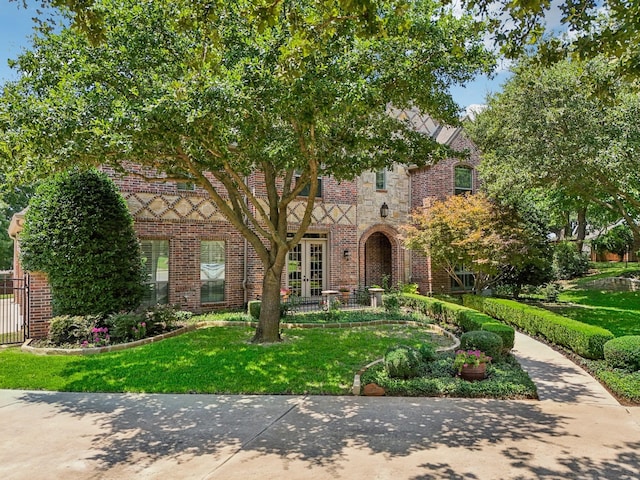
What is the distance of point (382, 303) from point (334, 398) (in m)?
9.02

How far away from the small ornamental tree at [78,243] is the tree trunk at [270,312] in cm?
389

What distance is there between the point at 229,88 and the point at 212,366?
501 cm

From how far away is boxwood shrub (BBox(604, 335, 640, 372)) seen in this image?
730 centimetres

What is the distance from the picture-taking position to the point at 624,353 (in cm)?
741

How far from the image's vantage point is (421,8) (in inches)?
323

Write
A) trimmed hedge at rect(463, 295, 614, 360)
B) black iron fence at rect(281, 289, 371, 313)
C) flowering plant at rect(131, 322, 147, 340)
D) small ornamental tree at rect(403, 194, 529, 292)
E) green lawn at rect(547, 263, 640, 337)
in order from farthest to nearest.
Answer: black iron fence at rect(281, 289, 371, 313) → small ornamental tree at rect(403, 194, 529, 292) → green lawn at rect(547, 263, 640, 337) → flowering plant at rect(131, 322, 147, 340) → trimmed hedge at rect(463, 295, 614, 360)

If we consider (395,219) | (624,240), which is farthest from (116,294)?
(624,240)

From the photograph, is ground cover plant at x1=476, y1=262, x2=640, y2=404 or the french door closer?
ground cover plant at x1=476, y1=262, x2=640, y2=404

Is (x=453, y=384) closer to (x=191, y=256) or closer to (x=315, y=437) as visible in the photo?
(x=315, y=437)

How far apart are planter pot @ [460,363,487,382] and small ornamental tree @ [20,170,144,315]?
8.57 metres

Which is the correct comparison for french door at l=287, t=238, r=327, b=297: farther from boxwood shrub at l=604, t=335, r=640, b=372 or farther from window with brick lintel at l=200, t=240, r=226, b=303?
boxwood shrub at l=604, t=335, r=640, b=372

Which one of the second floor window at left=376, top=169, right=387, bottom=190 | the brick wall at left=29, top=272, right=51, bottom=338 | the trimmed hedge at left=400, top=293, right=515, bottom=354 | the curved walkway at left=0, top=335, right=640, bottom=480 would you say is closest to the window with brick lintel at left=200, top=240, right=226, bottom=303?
the brick wall at left=29, top=272, right=51, bottom=338

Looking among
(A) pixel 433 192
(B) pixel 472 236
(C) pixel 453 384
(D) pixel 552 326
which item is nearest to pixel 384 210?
(A) pixel 433 192

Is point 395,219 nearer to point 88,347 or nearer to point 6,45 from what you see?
point 88,347
